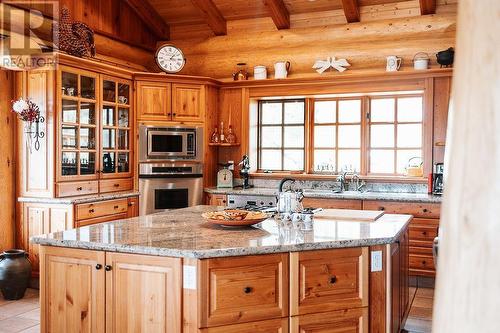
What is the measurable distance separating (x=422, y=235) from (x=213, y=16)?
3.73 meters

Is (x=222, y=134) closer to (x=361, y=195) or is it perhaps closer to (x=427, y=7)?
(x=361, y=195)

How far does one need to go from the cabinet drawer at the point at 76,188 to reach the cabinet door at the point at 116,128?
0.18 meters

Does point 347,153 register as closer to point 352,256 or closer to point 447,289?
point 352,256

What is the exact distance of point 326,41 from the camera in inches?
238

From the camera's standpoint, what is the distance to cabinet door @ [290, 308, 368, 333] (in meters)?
2.55

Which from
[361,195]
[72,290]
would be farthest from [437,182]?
[72,290]

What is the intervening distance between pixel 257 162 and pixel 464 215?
6216 mm

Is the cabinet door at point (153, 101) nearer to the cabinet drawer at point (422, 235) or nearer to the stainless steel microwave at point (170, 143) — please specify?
the stainless steel microwave at point (170, 143)

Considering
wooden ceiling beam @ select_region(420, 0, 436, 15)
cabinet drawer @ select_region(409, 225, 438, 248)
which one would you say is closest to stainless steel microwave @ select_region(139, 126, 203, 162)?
cabinet drawer @ select_region(409, 225, 438, 248)

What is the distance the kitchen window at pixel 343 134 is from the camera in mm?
5855

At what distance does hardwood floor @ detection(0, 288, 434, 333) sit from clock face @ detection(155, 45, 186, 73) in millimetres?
3046

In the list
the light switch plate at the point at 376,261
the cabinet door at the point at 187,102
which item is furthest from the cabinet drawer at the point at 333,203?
the light switch plate at the point at 376,261

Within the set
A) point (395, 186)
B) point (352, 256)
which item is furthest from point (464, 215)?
point (395, 186)

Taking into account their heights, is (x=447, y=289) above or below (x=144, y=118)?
below
